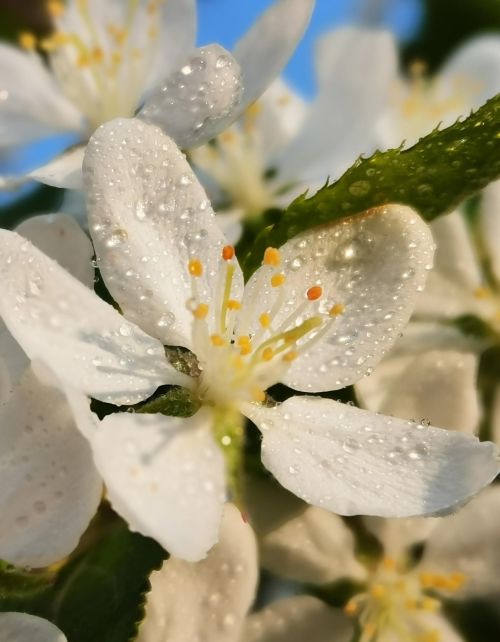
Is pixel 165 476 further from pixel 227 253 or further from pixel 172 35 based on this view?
pixel 172 35

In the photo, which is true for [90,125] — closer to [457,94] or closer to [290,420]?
[290,420]

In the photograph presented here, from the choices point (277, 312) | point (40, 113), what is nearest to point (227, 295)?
point (277, 312)

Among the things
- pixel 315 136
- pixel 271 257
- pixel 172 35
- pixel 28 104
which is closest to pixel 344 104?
pixel 315 136

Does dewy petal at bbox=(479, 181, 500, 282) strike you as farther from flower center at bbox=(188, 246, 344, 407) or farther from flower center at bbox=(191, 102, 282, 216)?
flower center at bbox=(188, 246, 344, 407)

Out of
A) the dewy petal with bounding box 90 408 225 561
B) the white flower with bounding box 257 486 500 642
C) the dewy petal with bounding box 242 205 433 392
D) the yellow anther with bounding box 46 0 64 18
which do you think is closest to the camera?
the dewy petal with bounding box 90 408 225 561

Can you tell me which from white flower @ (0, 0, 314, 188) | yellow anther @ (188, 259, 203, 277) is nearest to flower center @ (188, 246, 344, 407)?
yellow anther @ (188, 259, 203, 277)

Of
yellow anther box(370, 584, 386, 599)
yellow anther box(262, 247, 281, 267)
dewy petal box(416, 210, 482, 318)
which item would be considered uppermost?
yellow anther box(262, 247, 281, 267)

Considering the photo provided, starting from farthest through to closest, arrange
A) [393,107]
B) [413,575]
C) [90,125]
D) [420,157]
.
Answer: [393,107] < [90,125] < [413,575] < [420,157]
